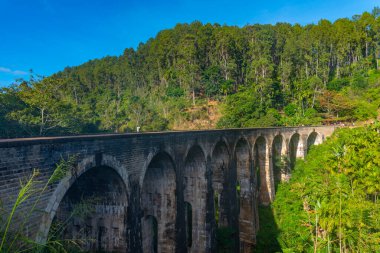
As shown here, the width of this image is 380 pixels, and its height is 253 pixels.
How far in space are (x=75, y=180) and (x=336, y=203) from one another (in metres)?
15.3

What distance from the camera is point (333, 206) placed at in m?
16.5

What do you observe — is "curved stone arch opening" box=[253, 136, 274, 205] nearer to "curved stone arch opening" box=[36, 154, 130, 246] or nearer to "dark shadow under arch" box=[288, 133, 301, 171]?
"dark shadow under arch" box=[288, 133, 301, 171]

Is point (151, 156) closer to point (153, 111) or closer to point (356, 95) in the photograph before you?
point (153, 111)

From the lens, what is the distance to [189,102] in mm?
63625

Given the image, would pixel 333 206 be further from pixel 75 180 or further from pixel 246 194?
pixel 75 180

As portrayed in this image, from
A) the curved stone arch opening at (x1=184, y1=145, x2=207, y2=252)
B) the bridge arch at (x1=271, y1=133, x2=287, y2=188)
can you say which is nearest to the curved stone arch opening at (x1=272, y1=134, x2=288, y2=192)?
the bridge arch at (x1=271, y1=133, x2=287, y2=188)

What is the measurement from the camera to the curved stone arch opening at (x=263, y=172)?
29.9 meters

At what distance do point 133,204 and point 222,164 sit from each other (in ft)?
36.1

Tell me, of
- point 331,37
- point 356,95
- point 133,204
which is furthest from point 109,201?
point 331,37

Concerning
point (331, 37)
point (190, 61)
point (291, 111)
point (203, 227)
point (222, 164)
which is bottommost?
point (203, 227)

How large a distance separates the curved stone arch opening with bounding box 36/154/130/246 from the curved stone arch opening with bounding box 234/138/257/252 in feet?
49.6

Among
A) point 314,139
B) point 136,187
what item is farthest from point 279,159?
point 136,187

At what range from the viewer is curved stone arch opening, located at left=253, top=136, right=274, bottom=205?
29859mm

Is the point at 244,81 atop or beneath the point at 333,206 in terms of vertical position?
atop
